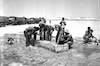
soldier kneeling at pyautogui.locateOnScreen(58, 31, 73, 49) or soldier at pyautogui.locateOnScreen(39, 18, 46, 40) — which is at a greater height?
soldier at pyautogui.locateOnScreen(39, 18, 46, 40)

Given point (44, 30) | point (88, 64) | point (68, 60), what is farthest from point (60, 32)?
point (88, 64)

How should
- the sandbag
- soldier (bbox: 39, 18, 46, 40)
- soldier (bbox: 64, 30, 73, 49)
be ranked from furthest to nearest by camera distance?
1. soldier (bbox: 39, 18, 46, 40)
2. soldier (bbox: 64, 30, 73, 49)
3. the sandbag

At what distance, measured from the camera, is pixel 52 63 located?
3697mm

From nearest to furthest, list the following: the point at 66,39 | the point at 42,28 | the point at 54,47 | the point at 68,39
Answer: the point at 54,47 → the point at 68,39 → the point at 66,39 → the point at 42,28

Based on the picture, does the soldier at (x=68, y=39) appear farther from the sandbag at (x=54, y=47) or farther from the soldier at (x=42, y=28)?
the soldier at (x=42, y=28)

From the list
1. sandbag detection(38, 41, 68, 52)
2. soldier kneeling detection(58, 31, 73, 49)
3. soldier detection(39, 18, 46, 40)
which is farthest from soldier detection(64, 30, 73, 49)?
soldier detection(39, 18, 46, 40)

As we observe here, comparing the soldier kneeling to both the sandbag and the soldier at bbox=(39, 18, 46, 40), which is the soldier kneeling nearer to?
the sandbag

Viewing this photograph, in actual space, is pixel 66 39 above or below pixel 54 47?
above

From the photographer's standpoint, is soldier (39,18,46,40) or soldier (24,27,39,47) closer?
soldier (24,27,39,47)

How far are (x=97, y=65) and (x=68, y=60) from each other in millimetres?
866

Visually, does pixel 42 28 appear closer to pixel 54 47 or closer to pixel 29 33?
pixel 29 33

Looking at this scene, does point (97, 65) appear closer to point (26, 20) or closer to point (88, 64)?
point (88, 64)

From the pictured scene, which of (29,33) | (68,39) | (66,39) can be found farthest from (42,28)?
(68,39)

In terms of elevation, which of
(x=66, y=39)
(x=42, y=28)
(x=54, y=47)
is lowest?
(x=54, y=47)
